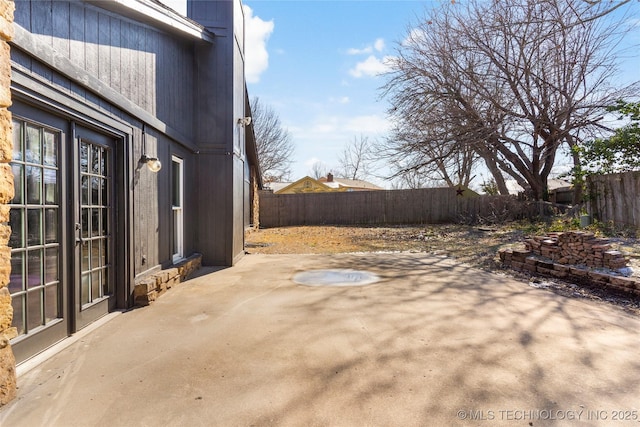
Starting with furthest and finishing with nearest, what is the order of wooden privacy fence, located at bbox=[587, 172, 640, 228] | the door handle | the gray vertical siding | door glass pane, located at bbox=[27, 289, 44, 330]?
wooden privacy fence, located at bbox=[587, 172, 640, 228]
the door handle
the gray vertical siding
door glass pane, located at bbox=[27, 289, 44, 330]

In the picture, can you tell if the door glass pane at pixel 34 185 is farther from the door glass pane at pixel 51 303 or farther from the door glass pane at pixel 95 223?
the door glass pane at pixel 51 303

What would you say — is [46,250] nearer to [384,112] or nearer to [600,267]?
[600,267]

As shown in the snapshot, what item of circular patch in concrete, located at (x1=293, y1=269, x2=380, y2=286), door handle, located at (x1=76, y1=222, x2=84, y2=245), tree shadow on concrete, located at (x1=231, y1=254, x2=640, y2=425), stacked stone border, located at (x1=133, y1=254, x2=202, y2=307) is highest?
door handle, located at (x1=76, y1=222, x2=84, y2=245)

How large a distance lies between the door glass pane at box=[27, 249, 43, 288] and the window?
2.74 meters

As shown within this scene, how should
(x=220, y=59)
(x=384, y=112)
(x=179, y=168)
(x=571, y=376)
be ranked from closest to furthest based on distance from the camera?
(x=571, y=376), (x=179, y=168), (x=220, y=59), (x=384, y=112)

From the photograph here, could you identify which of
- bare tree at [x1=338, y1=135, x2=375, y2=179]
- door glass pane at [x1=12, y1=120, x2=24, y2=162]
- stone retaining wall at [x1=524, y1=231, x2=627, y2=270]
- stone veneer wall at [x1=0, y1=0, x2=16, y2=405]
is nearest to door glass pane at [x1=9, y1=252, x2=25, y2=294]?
stone veneer wall at [x1=0, y1=0, x2=16, y2=405]

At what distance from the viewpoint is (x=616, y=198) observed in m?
7.77

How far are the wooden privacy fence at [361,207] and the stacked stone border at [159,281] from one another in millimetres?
9711

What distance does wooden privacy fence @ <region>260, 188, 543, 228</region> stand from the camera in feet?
48.8

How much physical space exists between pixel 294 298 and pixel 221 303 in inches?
33.6

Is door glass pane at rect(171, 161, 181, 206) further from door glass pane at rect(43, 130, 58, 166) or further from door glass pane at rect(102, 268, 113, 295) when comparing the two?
door glass pane at rect(43, 130, 58, 166)

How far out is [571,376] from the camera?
217 cm

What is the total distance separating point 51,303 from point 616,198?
10.5m

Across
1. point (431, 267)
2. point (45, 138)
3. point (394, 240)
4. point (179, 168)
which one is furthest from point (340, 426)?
point (394, 240)
